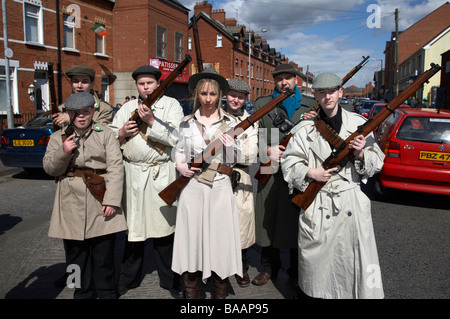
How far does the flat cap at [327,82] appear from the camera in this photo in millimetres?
2723

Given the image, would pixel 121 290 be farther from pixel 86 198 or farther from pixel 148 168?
pixel 148 168

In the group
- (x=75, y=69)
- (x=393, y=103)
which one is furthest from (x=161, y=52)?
(x=393, y=103)

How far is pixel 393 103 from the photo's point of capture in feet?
9.10

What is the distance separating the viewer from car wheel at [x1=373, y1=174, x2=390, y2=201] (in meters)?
7.27

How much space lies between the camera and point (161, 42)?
26.1m

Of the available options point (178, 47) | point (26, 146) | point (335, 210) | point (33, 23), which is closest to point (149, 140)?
point (335, 210)

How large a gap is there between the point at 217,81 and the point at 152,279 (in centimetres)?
228

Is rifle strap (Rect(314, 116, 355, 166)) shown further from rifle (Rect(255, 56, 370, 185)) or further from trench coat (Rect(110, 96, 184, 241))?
trench coat (Rect(110, 96, 184, 241))

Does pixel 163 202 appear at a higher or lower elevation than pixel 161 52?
lower

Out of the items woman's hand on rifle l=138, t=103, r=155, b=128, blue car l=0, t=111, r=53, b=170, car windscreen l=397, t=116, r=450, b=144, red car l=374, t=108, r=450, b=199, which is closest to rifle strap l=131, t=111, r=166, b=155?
woman's hand on rifle l=138, t=103, r=155, b=128

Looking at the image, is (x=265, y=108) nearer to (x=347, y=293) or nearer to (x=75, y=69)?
(x=347, y=293)

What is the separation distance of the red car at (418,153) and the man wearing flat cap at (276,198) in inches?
145

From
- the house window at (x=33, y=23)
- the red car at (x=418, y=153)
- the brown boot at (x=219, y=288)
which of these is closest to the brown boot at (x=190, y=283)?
the brown boot at (x=219, y=288)

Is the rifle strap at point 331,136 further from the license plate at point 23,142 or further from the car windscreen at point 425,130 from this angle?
the license plate at point 23,142
